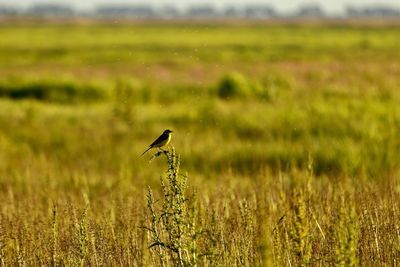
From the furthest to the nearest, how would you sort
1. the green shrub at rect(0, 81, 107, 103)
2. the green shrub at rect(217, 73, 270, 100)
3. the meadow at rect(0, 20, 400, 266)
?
the green shrub at rect(0, 81, 107, 103)
the green shrub at rect(217, 73, 270, 100)
the meadow at rect(0, 20, 400, 266)

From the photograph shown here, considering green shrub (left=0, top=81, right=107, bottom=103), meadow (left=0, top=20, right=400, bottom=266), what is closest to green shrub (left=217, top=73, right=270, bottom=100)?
meadow (left=0, top=20, right=400, bottom=266)

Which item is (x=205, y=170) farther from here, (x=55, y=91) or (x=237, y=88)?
(x=55, y=91)

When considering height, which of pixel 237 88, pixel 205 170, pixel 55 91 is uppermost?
pixel 55 91

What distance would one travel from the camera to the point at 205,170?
11578mm

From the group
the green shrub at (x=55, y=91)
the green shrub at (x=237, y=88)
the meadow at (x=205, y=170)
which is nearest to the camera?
the meadow at (x=205, y=170)

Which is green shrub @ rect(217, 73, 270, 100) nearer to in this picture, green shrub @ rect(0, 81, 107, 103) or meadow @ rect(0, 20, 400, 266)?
meadow @ rect(0, 20, 400, 266)

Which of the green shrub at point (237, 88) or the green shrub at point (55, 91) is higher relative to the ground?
the green shrub at point (55, 91)

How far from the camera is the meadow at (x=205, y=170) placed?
174 inches

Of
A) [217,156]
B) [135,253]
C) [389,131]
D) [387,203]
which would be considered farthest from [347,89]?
[135,253]

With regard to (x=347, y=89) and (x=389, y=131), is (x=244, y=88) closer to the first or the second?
(x=347, y=89)

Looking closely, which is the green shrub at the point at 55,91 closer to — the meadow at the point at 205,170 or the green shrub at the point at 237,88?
the meadow at the point at 205,170

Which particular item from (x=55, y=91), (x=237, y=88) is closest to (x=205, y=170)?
(x=237, y=88)

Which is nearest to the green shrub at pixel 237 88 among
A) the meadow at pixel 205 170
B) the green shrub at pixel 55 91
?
the meadow at pixel 205 170

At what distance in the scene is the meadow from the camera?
4422 millimetres
